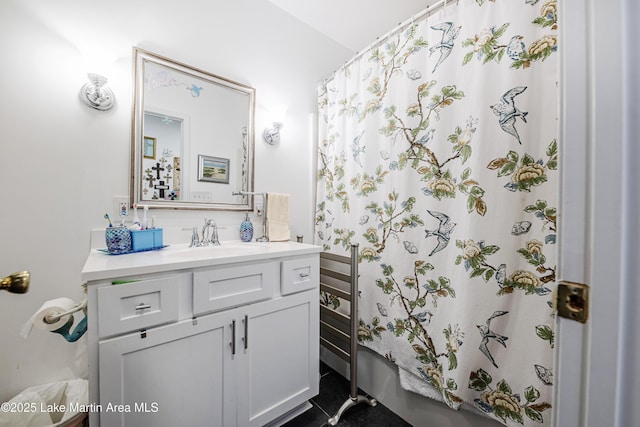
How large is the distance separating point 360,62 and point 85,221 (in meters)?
1.72

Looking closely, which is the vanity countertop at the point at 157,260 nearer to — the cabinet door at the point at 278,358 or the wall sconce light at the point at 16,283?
the wall sconce light at the point at 16,283

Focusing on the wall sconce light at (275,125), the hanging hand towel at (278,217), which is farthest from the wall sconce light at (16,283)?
the wall sconce light at (275,125)

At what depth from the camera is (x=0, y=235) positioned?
1.01 m

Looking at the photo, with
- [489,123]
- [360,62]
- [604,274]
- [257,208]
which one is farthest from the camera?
[257,208]

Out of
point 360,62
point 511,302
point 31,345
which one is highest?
point 360,62

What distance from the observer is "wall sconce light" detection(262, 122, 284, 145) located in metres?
1.70

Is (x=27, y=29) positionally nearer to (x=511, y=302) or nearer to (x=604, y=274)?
(x=604, y=274)

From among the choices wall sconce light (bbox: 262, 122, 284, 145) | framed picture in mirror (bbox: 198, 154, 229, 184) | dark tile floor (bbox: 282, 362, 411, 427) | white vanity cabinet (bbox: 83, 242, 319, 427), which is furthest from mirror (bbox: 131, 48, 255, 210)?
dark tile floor (bbox: 282, 362, 411, 427)

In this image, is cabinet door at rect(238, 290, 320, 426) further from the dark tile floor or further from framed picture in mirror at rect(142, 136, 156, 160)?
framed picture in mirror at rect(142, 136, 156, 160)

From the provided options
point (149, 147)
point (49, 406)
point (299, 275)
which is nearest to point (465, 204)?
point (299, 275)

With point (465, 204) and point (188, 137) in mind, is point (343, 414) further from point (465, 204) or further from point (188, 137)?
point (188, 137)

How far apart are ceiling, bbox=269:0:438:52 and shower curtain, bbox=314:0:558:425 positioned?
48 centimetres

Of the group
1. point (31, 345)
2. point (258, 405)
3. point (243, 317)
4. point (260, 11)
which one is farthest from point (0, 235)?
point (260, 11)

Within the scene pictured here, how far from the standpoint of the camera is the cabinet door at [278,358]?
108 centimetres
